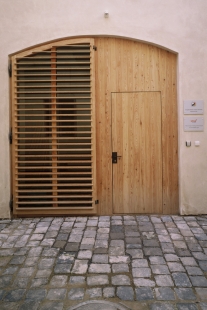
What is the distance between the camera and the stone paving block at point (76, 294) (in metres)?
2.93

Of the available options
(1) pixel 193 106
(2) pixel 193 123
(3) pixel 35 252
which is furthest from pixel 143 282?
(1) pixel 193 106

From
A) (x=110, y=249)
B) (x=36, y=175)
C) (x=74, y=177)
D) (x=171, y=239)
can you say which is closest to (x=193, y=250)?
(x=171, y=239)

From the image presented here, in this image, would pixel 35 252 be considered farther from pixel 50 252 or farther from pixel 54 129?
pixel 54 129

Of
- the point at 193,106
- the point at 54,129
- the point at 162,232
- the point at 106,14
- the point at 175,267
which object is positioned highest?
the point at 106,14

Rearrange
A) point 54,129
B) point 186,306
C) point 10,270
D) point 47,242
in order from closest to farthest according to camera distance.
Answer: point 186,306 < point 10,270 < point 47,242 < point 54,129

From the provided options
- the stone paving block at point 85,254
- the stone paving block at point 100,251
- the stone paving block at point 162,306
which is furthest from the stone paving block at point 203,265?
the stone paving block at point 85,254

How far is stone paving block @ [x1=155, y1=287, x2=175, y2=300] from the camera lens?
2904mm

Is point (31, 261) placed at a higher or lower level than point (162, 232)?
lower

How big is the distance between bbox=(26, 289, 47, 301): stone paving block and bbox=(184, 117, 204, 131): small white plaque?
13.4ft

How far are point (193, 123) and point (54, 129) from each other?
9.58 feet

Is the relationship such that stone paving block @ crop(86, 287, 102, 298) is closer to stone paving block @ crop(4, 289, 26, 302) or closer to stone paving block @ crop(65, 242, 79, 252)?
stone paving block @ crop(4, 289, 26, 302)

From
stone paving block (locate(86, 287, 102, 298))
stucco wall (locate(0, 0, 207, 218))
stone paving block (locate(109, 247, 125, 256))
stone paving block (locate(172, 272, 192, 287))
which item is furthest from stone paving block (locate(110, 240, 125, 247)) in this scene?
stucco wall (locate(0, 0, 207, 218))

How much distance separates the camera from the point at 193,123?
557 cm

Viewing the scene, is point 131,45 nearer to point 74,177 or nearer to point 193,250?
point 74,177
